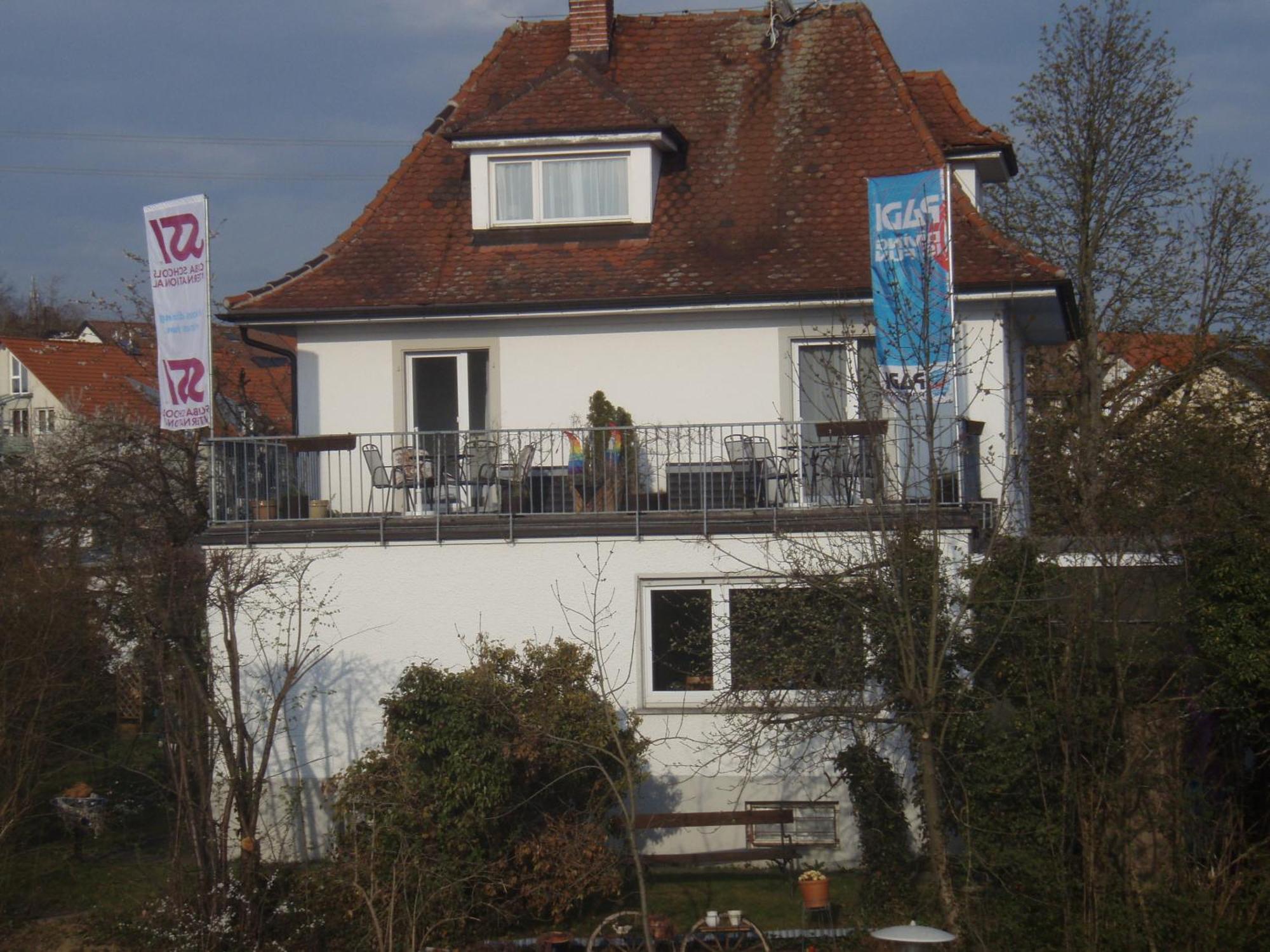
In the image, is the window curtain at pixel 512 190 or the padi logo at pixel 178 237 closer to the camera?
the padi logo at pixel 178 237

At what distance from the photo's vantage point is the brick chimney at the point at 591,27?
1877 cm

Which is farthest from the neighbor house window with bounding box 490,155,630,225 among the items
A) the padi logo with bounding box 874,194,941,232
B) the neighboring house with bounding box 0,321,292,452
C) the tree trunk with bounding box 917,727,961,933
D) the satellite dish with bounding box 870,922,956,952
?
the satellite dish with bounding box 870,922,956,952

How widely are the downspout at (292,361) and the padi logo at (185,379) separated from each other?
2.18 m

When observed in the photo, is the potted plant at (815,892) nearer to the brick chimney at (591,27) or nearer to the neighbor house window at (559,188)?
the neighbor house window at (559,188)

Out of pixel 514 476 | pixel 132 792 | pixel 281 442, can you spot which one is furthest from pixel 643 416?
pixel 132 792

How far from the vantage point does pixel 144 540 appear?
12945mm

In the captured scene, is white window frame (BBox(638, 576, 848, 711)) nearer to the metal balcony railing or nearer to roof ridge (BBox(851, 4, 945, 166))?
the metal balcony railing

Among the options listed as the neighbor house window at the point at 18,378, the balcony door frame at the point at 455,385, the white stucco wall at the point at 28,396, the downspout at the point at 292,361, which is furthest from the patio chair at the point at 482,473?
the neighbor house window at the point at 18,378

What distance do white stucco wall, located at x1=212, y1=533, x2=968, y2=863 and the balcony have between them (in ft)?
0.69

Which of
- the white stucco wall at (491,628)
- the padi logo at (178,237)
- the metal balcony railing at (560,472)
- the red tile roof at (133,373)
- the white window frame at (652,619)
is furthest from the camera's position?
the red tile roof at (133,373)

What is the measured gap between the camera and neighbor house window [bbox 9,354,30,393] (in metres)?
47.8

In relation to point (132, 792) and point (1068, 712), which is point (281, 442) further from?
point (1068, 712)

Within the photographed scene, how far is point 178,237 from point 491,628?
4791 millimetres

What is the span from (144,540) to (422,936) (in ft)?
16.1
